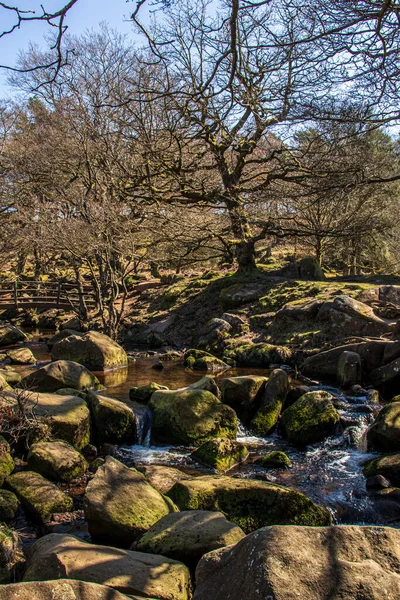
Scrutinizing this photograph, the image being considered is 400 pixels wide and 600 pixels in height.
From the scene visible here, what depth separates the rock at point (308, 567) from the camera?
7.54 ft

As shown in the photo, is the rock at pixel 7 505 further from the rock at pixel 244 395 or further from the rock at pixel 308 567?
the rock at pixel 244 395

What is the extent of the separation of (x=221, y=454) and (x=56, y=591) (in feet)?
14.5

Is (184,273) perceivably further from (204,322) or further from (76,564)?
(76,564)

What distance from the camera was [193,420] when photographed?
7.91 meters

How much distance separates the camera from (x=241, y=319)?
51.4 ft

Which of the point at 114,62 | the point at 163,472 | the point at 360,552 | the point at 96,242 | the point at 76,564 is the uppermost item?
the point at 114,62

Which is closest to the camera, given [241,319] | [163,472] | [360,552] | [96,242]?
[360,552]

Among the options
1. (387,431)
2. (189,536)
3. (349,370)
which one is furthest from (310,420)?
(189,536)

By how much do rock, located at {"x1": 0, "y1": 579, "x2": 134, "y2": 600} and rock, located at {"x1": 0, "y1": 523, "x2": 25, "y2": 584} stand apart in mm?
1739

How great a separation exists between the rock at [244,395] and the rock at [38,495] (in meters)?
3.90

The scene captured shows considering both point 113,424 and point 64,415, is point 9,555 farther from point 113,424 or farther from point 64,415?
point 113,424

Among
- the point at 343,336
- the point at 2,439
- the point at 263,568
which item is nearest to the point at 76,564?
the point at 263,568

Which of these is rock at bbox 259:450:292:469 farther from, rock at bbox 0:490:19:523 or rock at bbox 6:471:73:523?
rock at bbox 0:490:19:523

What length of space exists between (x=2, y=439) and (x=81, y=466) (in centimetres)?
106
